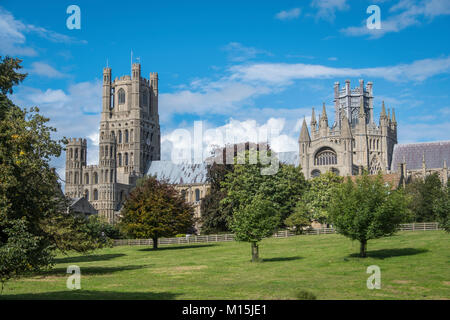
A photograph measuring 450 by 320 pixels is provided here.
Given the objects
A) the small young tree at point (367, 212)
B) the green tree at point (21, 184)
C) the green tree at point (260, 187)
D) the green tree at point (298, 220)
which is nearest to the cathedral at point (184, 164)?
the green tree at point (260, 187)

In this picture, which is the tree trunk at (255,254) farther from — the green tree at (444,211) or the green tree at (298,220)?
the green tree at (298,220)

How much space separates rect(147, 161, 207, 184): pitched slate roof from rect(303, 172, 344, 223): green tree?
57487 millimetres

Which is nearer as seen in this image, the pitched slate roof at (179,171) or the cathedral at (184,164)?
the cathedral at (184,164)

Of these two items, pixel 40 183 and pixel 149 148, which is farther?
pixel 149 148

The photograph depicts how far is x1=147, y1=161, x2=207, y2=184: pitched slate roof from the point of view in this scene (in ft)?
399

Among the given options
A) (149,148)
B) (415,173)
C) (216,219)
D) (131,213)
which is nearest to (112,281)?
(131,213)

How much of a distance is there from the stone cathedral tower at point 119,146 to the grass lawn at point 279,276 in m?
73.7

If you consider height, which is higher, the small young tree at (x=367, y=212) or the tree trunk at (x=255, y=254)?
the small young tree at (x=367, y=212)

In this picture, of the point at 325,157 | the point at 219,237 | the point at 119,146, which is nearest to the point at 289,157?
the point at 325,157

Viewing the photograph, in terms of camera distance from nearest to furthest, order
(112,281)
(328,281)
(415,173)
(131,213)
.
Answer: (328,281) < (112,281) < (131,213) < (415,173)

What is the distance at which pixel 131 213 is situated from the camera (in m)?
52.6

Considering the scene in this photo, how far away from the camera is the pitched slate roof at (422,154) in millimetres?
97812
